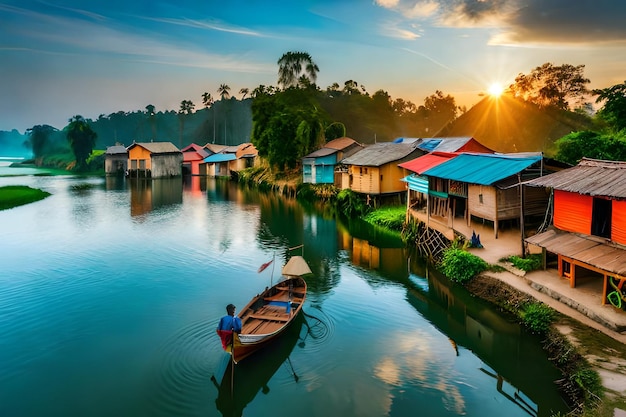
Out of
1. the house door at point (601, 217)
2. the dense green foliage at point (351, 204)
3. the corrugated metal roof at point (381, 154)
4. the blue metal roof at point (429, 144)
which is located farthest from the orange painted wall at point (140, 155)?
the house door at point (601, 217)

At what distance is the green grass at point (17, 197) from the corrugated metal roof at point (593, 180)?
162ft

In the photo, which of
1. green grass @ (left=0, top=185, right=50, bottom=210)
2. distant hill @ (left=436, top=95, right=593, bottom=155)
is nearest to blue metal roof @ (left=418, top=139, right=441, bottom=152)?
distant hill @ (left=436, top=95, right=593, bottom=155)

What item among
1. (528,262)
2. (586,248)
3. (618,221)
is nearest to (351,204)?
(528,262)

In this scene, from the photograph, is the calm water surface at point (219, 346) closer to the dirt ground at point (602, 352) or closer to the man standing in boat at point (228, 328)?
the man standing in boat at point (228, 328)

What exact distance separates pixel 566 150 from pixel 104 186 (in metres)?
63.7

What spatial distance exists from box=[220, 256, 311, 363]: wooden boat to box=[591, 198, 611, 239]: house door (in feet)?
37.6

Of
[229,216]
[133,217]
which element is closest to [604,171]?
[229,216]

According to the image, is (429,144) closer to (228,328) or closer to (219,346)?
(219,346)

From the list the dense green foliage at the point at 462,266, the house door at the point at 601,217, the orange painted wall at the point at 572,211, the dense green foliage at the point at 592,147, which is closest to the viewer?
the house door at the point at 601,217

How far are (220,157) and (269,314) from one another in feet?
239

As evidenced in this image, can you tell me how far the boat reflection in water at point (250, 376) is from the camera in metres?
12.4

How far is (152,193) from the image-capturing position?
194 ft

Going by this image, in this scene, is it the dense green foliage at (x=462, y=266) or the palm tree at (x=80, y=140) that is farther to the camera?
the palm tree at (x=80, y=140)

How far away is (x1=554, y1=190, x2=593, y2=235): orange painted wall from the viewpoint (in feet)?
55.6
